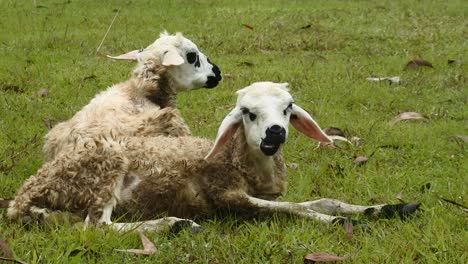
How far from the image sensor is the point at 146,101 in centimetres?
651

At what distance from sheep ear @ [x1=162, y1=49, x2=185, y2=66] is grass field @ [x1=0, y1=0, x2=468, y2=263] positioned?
82 centimetres

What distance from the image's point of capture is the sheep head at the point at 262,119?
470 cm

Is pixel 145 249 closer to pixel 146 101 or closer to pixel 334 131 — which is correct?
pixel 146 101

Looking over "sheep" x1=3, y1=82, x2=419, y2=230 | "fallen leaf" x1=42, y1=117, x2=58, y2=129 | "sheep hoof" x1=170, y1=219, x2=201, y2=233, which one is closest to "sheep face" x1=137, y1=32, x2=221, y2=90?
"fallen leaf" x1=42, y1=117, x2=58, y2=129

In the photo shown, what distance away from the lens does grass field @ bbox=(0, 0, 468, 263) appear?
4.16 meters

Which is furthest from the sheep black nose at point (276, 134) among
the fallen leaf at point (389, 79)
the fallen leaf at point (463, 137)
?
the fallen leaf at point (389, 79)

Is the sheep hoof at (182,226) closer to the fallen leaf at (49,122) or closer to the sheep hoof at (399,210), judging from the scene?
the sheep hoof at (399,210)

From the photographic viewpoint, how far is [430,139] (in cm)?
674

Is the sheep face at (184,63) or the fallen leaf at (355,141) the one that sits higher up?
the sheep face at (184,63)

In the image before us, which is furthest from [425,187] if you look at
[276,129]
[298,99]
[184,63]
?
[298,99]

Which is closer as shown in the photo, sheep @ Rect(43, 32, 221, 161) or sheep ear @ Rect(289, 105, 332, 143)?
sheep ear @ Rect(289, 105, 332, 143)

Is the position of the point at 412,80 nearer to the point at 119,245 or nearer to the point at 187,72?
the point at 187,72

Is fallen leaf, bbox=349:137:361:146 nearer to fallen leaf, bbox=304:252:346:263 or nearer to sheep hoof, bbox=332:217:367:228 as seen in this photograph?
sheep hoof, bbox=332:217:367:228

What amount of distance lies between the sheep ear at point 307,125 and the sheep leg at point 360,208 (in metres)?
0.62
